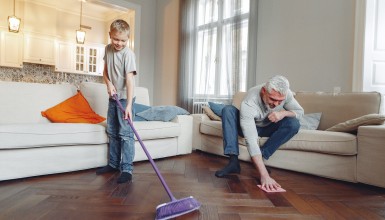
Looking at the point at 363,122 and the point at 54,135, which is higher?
the point at 363,122

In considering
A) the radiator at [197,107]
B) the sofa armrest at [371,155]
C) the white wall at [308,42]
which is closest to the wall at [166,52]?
the radiator at [197,107]

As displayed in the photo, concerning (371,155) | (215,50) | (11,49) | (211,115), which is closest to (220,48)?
(215,50)

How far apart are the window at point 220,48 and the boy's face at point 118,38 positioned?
213 centimetres

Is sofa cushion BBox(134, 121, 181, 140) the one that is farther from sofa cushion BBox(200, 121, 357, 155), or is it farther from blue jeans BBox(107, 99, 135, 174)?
sofa cushion BBox(200, 121, 357, 155)

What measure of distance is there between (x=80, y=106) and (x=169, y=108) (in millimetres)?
826

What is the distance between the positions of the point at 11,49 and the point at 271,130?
5024 millimetres

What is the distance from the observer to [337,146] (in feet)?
5.83

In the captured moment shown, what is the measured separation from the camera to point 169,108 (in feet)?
8.53

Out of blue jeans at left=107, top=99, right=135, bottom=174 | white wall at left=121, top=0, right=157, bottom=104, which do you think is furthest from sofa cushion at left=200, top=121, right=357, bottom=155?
white wall at left=121, top=0, right=157, bottom=104

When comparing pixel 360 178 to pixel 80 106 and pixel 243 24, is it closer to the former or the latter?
pixel 80 106

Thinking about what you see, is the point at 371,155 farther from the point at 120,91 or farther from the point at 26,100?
the point at 26,100

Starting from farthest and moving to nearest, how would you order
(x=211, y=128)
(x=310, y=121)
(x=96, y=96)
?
(x=211, y=128), (x=96, y=96), (x=310, y=121)

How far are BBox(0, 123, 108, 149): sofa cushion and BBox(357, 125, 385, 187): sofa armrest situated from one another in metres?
1.83

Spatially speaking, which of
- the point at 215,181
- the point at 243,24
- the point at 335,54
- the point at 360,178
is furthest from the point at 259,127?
the point at 243,24
